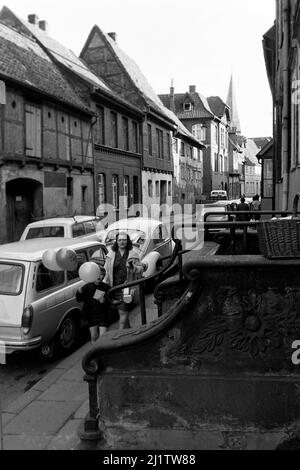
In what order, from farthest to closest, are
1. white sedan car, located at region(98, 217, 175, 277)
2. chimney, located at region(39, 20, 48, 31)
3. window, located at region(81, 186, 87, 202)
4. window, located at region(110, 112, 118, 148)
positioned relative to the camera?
chimney, located at region(39, 20, 48, 31)
window, located at region(110, 112, 118, 148)
window, located at region(81, 186, 87, 202)
white sedan car, located at region(98, 217, 175, 277)

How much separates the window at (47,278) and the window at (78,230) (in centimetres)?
481

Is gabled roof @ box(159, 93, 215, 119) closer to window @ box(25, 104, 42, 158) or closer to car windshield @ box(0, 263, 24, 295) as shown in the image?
window @ box(25, 104, 42, 158)

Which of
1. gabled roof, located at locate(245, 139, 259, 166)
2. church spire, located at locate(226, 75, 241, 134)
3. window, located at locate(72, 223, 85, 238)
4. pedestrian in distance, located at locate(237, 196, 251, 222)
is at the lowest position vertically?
window, located at locate(72, 223, 85, 238)

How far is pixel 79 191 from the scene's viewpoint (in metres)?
23.6

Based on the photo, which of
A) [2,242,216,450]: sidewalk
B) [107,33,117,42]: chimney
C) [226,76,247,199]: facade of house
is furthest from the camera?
[226,76,247,199]: facade of house

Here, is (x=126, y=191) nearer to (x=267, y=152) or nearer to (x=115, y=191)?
(x=115, y=191)

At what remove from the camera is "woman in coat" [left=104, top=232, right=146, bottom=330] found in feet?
22.9

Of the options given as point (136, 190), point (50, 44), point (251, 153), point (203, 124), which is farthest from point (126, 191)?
point (251, 153)

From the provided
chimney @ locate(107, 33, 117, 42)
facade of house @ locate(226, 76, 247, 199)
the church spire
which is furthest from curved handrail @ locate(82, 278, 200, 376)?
the church spire

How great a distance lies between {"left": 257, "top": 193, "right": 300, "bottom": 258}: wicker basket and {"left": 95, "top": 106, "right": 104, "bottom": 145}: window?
23455 mm

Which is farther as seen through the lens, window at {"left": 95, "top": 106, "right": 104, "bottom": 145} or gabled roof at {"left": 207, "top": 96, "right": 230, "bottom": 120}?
gabled roof at {"left": 207, "top": 96, "right": 230, "bottom": 120}

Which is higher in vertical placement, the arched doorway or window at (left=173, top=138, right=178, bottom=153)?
window at (left=173, top=138, right=178, bottom=153)

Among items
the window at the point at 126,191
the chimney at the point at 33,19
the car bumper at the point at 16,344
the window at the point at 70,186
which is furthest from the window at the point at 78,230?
the chimney at the point at 33,19
